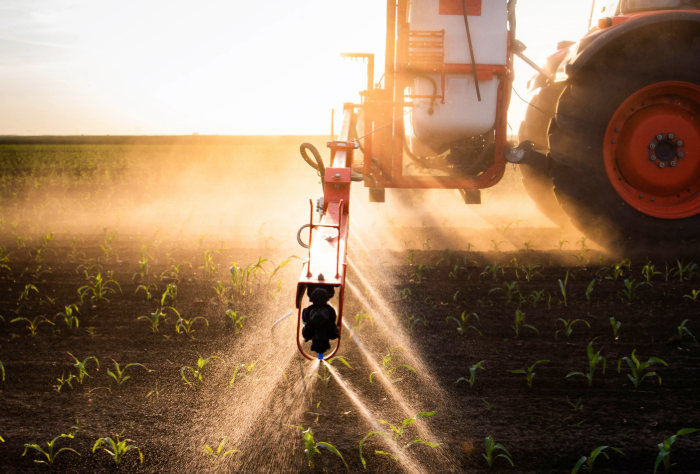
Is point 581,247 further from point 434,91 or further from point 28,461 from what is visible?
point 28,461

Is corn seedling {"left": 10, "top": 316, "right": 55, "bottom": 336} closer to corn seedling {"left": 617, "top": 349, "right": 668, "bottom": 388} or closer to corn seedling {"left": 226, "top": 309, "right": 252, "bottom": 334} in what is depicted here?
corn seedling {"left": 226, "top": 309, "right": 252, "bottom": 334}

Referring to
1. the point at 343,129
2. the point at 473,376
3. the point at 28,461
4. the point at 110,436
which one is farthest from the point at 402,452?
the point at 343,129

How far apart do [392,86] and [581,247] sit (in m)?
2.46

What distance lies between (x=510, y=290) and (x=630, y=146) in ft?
5.23

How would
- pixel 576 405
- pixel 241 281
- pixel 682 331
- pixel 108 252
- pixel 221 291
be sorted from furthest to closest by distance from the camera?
pixel 108 252, pixel 241 281, pixel 221 291, pixel 682 331, pixel 576 405

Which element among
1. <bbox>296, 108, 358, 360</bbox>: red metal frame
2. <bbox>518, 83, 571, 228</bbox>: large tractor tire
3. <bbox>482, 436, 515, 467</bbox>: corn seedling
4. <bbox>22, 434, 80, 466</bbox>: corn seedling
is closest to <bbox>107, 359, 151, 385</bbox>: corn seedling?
<bbox>22, 434, 80, 466</bbox>: corn seedling

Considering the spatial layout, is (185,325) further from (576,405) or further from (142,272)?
(576,405)

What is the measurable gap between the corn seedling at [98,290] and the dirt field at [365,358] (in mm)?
54

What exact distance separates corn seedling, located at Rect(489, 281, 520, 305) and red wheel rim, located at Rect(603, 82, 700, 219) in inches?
47.1

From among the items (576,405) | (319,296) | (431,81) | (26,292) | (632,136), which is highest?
(431,81)

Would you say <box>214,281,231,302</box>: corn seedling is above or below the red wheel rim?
below

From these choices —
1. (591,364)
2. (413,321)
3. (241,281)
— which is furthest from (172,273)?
(591,364)

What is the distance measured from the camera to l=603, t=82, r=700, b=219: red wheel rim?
4031 millimetres

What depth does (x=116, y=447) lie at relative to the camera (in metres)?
2.10
